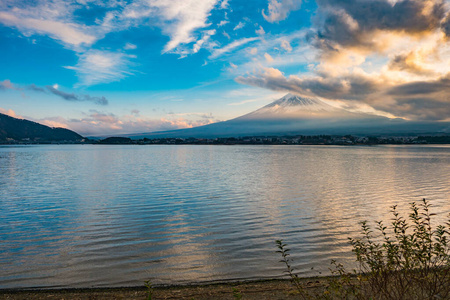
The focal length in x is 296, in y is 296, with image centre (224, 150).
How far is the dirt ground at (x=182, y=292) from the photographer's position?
27.7 feet

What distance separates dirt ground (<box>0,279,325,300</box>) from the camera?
332 inches

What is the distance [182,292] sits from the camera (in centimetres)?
876

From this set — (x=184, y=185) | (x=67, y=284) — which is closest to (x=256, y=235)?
(x=67, y=284)

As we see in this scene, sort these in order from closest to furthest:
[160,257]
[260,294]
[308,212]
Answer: [260,294] < [160,257] < [308,212]

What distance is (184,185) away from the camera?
1234 inches

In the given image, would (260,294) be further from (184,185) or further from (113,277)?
(184,185)

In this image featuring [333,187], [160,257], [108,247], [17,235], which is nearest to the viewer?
[160,257]

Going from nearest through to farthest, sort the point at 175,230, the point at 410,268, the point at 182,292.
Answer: the point at 410,268
the point at 182,292
the point at 175,230

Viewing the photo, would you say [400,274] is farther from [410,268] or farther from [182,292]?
[182,292]

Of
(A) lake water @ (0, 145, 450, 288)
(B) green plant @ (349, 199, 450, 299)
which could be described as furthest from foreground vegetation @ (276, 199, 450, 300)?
(A) lake water @ (0, 145, 450, 288)

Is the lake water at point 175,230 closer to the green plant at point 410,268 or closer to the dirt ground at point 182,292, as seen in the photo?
the dirt ground at point 182,292

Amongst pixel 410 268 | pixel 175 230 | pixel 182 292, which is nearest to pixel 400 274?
pixel 410 268

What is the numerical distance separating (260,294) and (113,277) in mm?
4957

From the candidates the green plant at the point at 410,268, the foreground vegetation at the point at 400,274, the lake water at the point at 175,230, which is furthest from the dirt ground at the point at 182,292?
the green plant at the point at 410,268
